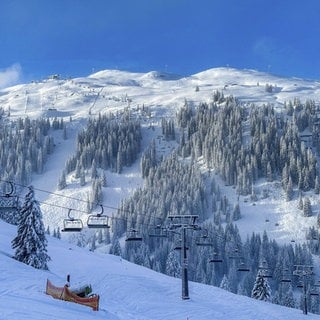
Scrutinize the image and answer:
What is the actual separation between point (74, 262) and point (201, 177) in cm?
14382

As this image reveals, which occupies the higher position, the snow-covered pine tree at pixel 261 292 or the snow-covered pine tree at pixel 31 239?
the snow-covered pine tree at pixel 31 239

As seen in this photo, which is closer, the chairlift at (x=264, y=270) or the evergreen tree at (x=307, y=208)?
the chairlift at (x=264, y=270)

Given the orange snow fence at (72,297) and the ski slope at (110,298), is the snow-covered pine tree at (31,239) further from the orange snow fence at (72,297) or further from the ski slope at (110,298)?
the orange snow fence at (72,297)

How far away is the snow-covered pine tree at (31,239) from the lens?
4794 cm

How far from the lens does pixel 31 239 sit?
4888 cm

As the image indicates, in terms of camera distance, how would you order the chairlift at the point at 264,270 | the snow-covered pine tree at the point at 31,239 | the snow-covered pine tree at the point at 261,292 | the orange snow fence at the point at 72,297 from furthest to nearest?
the snow-covered pine tree at the point at 261,292 → the chairlift at the point at 264,270 → the snow-covered pine tree at the point at 31,239 → the orange snow fence at the point at 72,297

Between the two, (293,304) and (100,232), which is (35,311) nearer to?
(293,304)

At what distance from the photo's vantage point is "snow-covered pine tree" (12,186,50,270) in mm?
47938

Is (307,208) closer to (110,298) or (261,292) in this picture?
(261,292)

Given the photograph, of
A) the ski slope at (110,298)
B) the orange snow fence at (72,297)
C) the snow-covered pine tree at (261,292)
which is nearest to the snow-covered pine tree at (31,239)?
the ski slope at (110,298)

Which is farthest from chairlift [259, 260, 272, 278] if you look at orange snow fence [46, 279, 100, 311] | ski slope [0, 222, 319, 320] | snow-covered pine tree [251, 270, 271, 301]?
orange snow fence [46, 279, 100, 311]

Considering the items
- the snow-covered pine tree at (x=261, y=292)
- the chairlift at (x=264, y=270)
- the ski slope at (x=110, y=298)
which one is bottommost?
the snow-covered pine tree at (x=261, y=292)

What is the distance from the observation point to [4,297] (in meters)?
26.8

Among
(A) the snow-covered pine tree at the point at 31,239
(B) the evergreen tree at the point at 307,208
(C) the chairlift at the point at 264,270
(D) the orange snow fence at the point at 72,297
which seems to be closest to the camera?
(D) the orange snow fence at the point at 72,297
